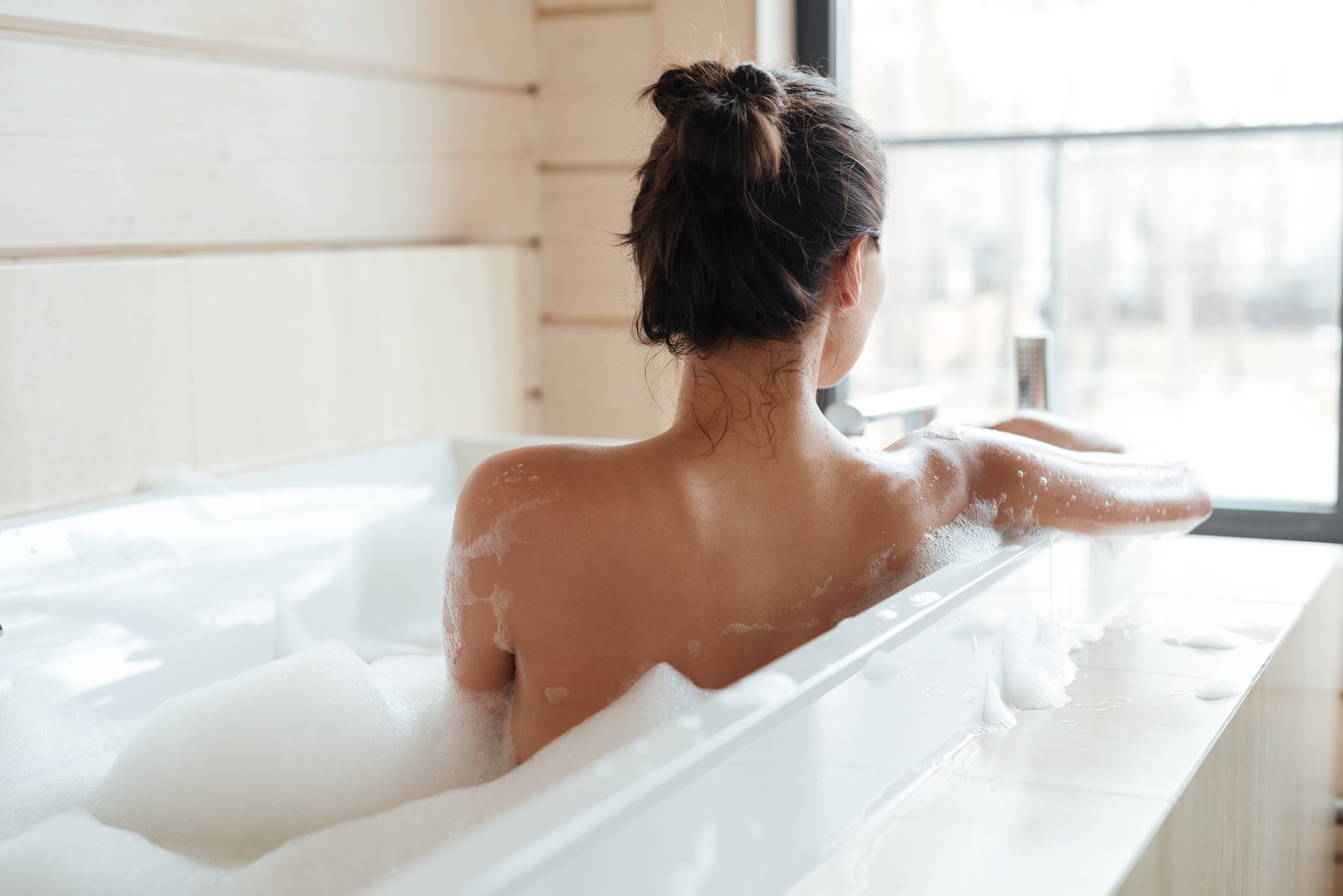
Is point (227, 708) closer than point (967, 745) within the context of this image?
No

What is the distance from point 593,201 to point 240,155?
0.84 m

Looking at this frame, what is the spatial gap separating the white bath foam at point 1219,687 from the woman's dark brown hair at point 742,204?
0.50 m

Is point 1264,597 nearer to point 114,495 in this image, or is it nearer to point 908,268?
point 114,495

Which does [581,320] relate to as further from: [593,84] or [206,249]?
[206,249]

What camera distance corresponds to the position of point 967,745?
40.0 inches

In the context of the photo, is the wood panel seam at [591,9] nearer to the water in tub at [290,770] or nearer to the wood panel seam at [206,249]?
the wood panel seam at [206,249]

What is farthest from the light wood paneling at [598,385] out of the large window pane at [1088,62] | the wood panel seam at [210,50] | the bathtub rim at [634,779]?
the large window pane at [1088,62]

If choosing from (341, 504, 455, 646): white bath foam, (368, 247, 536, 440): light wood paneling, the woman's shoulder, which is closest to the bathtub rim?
the woman's shoulder

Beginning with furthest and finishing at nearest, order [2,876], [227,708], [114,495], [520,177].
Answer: [520,177] < [114,495] < [227,708] < [2,876]

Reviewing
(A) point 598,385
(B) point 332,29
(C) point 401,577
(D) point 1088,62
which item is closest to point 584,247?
(A) point 598,385

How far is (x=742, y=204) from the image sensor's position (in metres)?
0.93

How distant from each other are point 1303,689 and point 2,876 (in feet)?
4.22

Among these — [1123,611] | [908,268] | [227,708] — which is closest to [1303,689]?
[1123,611]

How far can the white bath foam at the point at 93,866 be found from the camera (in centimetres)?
94
